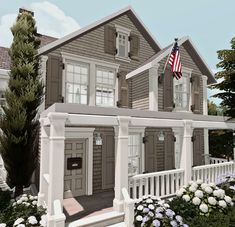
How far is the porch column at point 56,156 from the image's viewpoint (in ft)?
19.0

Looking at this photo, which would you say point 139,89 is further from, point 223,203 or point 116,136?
point 223,203

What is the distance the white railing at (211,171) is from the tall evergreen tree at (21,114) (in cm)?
A: 668

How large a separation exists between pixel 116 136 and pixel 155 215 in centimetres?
251

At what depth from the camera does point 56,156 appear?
19.2 ft

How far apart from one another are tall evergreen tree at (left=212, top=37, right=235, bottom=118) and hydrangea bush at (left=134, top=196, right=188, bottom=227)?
7.95 meters

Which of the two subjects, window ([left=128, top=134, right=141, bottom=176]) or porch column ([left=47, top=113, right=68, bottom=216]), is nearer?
porch column ([left=47, top=113, right=68, bottom=216])

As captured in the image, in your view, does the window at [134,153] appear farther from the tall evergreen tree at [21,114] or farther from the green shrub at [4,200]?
the green shrub at [4,200]

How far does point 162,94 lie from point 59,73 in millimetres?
5234

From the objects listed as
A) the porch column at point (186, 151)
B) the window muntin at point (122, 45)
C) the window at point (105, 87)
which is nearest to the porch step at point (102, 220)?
the porch column at point (186, 151)

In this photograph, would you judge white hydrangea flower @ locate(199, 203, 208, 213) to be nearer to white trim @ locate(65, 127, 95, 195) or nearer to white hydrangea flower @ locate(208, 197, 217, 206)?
white hydrangea flower @ locate(208, 197, 217, 206)

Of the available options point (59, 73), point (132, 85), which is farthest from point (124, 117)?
point (132, 85)

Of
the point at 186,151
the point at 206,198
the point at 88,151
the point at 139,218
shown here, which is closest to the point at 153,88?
the point at 186,151

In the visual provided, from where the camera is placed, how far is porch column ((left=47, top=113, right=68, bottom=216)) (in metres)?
5.78

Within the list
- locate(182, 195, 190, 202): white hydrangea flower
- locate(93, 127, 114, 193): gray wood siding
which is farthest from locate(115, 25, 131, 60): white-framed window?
locate(182, 195, 190, 202): white hydrangea flower
